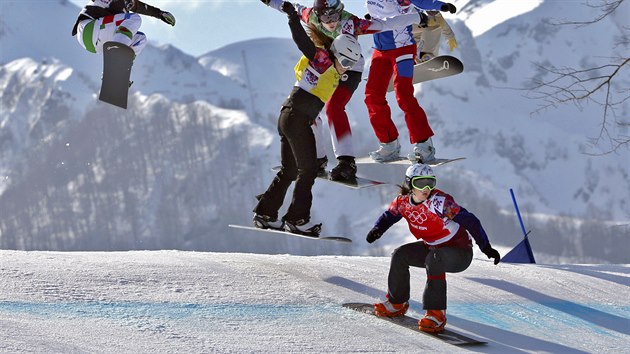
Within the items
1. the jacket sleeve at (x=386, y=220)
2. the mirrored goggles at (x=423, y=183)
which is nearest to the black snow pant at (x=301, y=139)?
the jacket sleeve at (x=386, y=220)

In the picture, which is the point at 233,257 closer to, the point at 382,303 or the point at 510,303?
the point at 382,303

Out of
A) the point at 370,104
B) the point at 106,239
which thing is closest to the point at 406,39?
the point at 370,104

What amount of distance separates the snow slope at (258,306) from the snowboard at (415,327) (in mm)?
94

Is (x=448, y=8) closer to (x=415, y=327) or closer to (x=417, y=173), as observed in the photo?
(x=417, y=173)

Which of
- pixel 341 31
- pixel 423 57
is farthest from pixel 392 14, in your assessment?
pixel 341 31

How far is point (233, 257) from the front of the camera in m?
9.66

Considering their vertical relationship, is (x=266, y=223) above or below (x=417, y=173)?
below

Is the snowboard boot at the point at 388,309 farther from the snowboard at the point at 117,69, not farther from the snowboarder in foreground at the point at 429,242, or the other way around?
the snowboard at the point at 117,69

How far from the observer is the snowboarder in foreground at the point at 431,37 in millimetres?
11047

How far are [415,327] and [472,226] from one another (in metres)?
0.97

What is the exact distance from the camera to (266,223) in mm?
9727

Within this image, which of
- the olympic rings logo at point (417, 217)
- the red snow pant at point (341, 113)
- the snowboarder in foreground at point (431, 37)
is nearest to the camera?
the olympic rings logo at point (417, 217)

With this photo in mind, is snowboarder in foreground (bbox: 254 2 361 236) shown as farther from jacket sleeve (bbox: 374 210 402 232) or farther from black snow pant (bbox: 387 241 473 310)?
black snow pant (bbox: 387 241 473 310)

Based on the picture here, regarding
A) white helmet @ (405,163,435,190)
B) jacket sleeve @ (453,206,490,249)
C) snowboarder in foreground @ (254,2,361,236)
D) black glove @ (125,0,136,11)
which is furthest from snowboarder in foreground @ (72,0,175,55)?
jacket sleeve @ (453,206,490,249)
